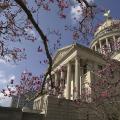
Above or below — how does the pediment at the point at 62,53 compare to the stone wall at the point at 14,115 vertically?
above

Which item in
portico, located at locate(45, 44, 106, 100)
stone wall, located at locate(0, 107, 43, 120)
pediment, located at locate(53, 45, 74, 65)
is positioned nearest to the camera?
stone wall, located at locate(0, 107, 43, 120)

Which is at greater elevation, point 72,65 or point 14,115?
point 72,65

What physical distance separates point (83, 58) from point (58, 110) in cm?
2094

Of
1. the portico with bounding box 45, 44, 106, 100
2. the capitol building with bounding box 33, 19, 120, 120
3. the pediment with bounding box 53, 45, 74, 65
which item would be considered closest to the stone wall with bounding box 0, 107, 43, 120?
the capitol building with bounding box 33, 19, 120, 120

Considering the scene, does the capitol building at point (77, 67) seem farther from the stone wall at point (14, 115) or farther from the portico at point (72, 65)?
the stone wall at point (14, 115)

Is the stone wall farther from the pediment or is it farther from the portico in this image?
the pediment

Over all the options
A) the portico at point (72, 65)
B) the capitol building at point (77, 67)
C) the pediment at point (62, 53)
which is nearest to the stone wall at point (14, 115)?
the capitol building at point (77, 67)

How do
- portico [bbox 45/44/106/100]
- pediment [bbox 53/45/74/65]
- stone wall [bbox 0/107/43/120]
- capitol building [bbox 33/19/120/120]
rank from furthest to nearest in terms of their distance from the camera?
pediment [bbox 53/45/74/65]
portico [bbox 45/44/106/100]
capitol building [bbox 33/19/120/120]
stone wall [bbox 0/107/43/120]

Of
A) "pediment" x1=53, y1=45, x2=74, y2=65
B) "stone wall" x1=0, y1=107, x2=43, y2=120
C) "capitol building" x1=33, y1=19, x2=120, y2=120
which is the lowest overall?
"stone wall" x1=0, y1=107, x2=43, y2=120

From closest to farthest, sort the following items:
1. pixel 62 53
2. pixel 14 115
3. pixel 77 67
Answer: pixel 14 115 → pixel 77 67 → pixel 62 53

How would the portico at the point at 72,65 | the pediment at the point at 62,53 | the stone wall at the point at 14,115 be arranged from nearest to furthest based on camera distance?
1. the stone wall at the point at 14,115
2. the portico at the point at 72,65
3. the pediment at the point at 62,53

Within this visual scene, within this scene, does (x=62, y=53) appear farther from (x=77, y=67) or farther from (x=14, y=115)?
(x=14, y=115)

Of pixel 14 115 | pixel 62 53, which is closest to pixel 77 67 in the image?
pixel 62 53

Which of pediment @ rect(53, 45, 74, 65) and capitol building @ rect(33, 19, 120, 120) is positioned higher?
pediment @ rect(53, 45, 74, 65)
